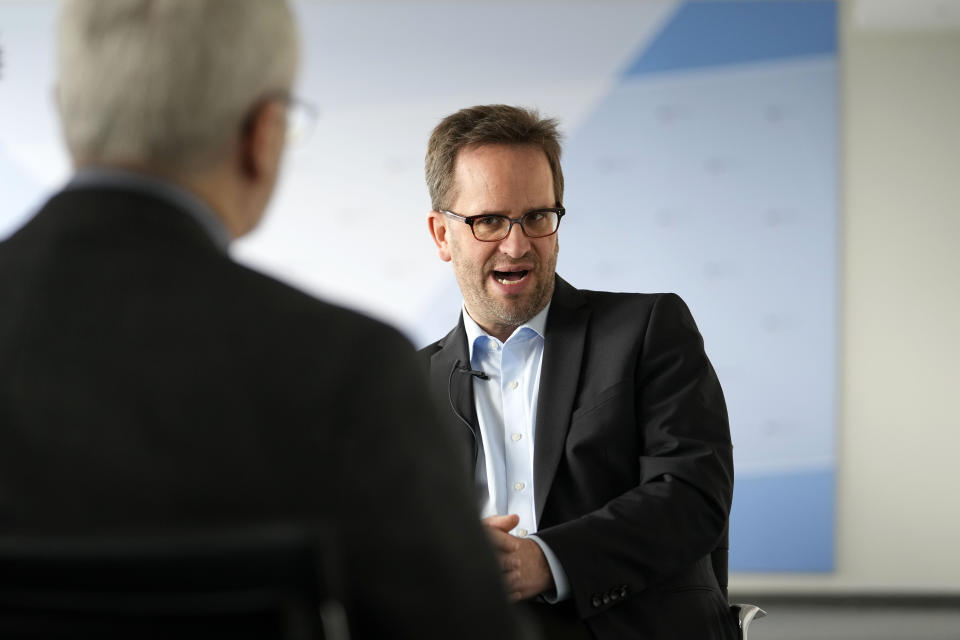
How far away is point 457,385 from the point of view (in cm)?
215

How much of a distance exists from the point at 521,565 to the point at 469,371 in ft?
1.80

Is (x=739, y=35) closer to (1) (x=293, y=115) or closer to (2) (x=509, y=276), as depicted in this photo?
(2) (x=509, y=276)

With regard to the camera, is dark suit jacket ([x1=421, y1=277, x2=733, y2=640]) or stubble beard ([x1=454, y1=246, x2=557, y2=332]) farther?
stubble beard ([x1=454, y1=246, x2=557, y2=332])

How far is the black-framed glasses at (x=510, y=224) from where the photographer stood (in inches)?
84.7

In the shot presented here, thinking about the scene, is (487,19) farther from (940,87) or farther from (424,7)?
(940,87)

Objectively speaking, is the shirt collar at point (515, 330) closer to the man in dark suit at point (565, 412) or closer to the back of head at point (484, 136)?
the man in dark suit at point (565, 412)

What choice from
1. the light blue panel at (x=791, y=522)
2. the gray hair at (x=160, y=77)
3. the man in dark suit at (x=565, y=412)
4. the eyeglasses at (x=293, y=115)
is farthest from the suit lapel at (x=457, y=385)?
the light blue panel at (x=791, y=522)

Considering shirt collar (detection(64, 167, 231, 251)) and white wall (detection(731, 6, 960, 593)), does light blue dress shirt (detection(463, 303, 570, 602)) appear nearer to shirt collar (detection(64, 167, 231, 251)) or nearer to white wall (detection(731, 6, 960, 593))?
A: shirt collar (detection(64, 167, 231, 251))

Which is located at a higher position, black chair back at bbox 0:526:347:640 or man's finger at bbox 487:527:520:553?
black chair back at bbox 0:526:347:640

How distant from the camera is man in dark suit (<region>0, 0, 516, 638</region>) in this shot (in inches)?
30.1

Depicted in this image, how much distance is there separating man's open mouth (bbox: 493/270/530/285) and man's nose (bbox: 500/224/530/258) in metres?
0.05

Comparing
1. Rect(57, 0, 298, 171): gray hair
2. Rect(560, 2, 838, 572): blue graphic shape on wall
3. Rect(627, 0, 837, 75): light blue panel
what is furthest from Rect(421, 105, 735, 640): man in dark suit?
Rect(627, 0, 837, 75): light blue panel

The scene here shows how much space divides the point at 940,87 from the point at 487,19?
7.62ft

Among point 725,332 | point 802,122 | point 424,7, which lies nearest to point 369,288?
point 424,7
